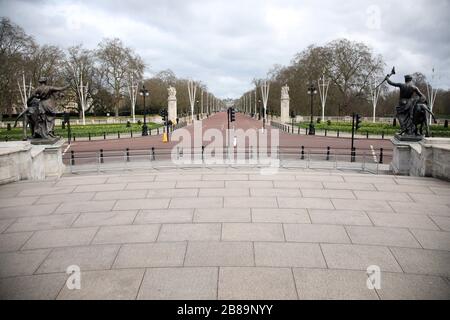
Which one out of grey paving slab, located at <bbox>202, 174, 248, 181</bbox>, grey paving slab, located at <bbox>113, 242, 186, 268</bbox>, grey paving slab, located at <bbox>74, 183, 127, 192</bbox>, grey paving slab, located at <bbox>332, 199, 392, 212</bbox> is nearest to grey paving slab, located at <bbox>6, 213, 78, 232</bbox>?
grey paving slab, located at <bbox>113, 242, 186, 268</bbox>

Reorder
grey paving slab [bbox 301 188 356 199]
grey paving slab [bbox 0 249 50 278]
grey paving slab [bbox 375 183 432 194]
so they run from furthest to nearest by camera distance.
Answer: grey paving slab [bbox 375 183 432 194]
grey paving slab [bbox 301 188 356 199]
grey paving slab [bbox 0 249 50 278]

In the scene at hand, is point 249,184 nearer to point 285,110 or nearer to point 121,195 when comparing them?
point 121,195

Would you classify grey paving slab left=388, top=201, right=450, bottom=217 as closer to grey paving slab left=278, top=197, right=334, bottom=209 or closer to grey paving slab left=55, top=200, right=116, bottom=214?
grey paving slab left=278, top=197, right=334, bottom=209

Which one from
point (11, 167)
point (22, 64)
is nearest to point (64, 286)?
point (11, 167)

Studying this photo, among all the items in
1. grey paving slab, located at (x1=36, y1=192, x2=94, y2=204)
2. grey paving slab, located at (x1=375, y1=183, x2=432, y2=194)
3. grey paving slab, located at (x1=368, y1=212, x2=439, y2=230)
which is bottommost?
grey paving slab, located at (x1=368, y1=212, x2=439, y2=230)

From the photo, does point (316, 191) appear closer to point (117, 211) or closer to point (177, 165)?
point (117, 211)

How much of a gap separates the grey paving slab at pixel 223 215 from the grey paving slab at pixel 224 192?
1.18 metres

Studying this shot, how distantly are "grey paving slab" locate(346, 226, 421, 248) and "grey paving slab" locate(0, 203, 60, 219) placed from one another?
21.2ft

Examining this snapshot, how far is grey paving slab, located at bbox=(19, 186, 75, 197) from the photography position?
9.12 m

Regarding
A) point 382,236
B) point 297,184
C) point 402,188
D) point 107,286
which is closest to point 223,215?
point 382,236

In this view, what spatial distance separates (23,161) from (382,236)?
10.5 m

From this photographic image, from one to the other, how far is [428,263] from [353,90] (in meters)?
74.7

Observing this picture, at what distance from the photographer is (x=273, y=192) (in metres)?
9.18

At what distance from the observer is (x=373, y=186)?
9.80 metres
